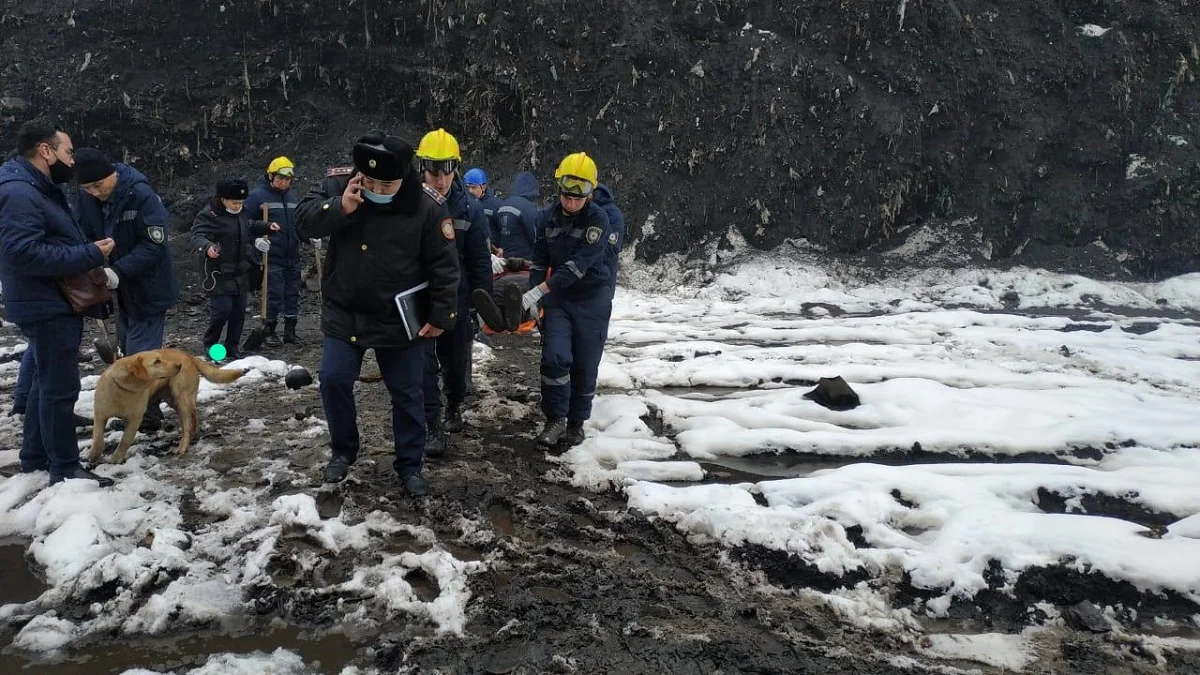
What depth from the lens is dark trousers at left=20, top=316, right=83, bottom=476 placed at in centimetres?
406

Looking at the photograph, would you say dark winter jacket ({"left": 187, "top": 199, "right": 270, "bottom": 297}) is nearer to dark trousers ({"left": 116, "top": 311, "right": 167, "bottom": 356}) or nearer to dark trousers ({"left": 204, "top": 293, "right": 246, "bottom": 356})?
dark trousers ({"left": 204, "top": 293, "right": 246, "bottom": 356})

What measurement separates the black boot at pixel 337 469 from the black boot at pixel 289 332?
4842mm

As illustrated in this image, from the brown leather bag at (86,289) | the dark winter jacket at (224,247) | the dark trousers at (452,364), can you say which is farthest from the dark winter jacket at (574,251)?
the dark winter jacket at (224,247)

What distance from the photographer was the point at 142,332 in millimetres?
5227

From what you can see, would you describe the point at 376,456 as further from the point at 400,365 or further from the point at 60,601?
the point at 60,601

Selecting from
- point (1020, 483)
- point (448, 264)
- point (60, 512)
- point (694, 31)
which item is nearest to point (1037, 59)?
point (694, 31)

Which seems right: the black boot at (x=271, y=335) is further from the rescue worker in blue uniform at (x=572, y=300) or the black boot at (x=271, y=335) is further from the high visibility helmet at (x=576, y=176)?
the high visibility helmet at (x=576, y=176)

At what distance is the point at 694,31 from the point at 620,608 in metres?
14.0

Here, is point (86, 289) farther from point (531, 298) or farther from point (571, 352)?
point (571, 352)

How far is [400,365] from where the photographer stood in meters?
4.36

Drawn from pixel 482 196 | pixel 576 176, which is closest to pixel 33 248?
pixel 576 176

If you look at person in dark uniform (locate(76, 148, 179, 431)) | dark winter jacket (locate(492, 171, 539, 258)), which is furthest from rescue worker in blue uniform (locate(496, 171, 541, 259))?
person in dark uniform (locate(76, 148, 179, 431))

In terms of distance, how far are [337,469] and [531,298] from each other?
74.8 inches

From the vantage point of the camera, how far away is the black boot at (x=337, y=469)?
4.43 meters
